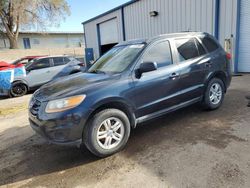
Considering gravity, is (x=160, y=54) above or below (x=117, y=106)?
above

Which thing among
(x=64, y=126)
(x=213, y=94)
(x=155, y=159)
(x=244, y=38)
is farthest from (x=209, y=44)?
(x=244, y=38)

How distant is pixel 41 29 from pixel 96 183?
94.2 feet

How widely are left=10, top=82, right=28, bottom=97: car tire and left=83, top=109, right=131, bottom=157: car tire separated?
7321 millimetres

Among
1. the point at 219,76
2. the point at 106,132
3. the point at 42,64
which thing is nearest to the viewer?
the point at 106,132

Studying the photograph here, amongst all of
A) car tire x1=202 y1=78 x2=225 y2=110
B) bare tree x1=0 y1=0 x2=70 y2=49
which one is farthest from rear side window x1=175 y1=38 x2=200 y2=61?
bare tree x1=0 y1=0 x2=70 y2=49

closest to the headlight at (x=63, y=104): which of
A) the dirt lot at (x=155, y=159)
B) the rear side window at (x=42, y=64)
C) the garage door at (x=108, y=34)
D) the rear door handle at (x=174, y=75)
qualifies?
the dirt lot at (x=155, y=159)

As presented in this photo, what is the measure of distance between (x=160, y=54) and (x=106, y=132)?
1740 millimetres

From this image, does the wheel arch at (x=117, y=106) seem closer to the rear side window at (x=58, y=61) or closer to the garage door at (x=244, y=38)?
the garage door at (x=244, y=38)

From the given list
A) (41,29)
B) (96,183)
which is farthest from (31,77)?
(41,29)

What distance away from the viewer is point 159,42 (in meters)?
4.08

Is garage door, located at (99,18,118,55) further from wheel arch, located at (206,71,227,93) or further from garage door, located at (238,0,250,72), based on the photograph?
wheel arch, located at (206,71,227,93)

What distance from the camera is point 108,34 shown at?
642 inches

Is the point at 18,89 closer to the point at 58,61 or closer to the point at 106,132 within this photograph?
the point at 58,61

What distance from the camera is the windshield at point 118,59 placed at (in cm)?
383
